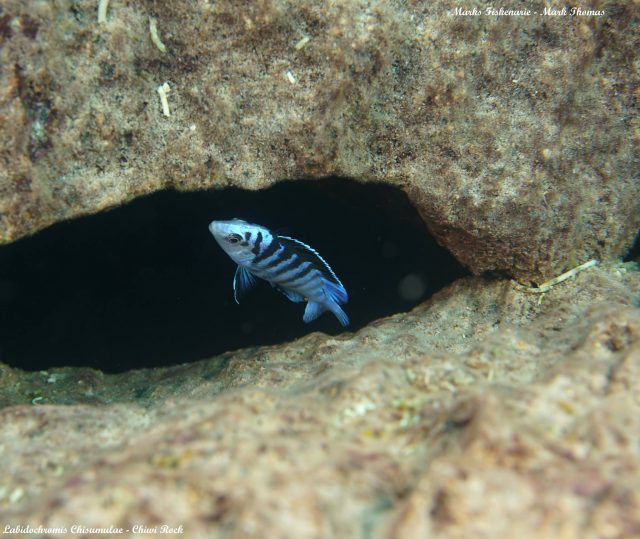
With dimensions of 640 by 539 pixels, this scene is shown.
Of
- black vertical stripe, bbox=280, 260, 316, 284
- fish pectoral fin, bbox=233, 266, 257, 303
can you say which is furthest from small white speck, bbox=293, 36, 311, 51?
fish pectoral fin, bbox=233, 266, 257, 303

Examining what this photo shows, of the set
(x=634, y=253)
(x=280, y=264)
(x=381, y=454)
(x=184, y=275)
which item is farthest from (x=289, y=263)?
(x=634, y=253)

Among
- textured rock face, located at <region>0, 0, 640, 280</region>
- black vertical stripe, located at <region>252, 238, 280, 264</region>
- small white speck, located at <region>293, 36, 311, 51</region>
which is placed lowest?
black vertical stripe, located at <region>252, 238, 280, 264</region>

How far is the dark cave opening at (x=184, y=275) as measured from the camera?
4258 millimetres

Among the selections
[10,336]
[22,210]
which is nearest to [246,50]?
[22,210]

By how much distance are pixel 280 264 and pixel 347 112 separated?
4.25 feet

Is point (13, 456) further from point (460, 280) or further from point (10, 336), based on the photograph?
point (460, 280)

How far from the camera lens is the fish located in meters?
3.69

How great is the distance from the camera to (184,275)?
18.1ft

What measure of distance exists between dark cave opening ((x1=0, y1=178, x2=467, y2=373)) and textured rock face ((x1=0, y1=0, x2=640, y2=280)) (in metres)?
0.55

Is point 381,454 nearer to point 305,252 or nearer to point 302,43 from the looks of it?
point 305,252

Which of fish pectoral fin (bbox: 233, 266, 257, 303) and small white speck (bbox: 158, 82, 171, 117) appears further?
fish pectoral fin (bbox: 233, 266, 257, 303)

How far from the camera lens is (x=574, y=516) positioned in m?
1.32

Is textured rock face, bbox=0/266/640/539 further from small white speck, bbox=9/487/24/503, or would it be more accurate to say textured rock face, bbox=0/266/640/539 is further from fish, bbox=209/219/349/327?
fish, bbox=209/219/349/327

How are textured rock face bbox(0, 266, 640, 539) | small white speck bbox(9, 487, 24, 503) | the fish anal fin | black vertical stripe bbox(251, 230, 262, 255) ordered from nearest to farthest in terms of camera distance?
textured rock face bbox(0, 266, 640, 539), small white speck bbox(9, 487, 24, 503), black vertical stripe bbox(251, 230, 262, 255), the fish anal fin
